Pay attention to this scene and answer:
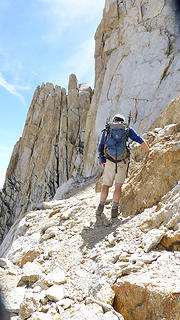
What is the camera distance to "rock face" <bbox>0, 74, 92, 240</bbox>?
31.9 meters

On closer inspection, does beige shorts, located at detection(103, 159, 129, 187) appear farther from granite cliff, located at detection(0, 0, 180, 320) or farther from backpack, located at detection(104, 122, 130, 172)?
granite cliff, located at detection(0, 0, 180, 320)

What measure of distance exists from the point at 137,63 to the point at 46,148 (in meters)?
21.5

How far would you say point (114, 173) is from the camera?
505 centimetres

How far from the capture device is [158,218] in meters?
3.48

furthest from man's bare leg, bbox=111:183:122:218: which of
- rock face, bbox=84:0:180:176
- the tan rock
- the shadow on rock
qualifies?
rock face, bbox=84:0:180:176

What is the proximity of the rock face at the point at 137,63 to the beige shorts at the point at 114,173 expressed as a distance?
7765mm

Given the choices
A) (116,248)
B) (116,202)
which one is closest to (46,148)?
(116,202)

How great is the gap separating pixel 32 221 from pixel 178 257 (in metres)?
4.89

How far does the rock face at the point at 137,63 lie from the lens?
1308 cm

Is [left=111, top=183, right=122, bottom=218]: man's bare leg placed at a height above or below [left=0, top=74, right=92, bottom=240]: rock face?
below

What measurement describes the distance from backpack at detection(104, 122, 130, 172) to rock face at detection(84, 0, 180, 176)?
773 cm

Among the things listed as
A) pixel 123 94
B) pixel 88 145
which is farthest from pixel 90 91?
pixel 123 94

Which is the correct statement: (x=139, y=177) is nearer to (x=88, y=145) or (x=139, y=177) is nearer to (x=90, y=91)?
(x=88, y=145)

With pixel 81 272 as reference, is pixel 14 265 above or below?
below
